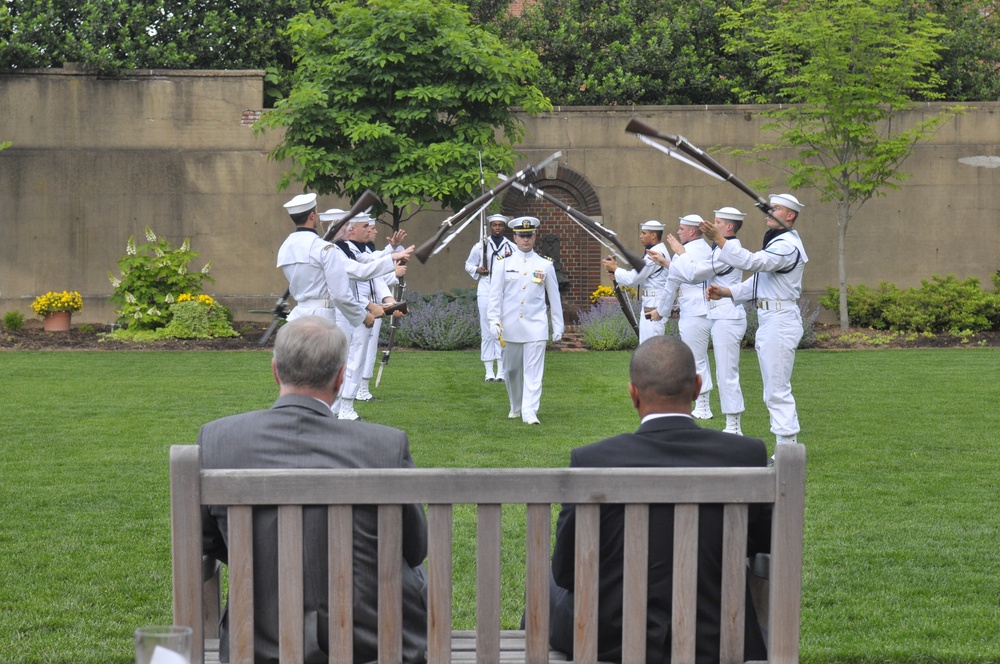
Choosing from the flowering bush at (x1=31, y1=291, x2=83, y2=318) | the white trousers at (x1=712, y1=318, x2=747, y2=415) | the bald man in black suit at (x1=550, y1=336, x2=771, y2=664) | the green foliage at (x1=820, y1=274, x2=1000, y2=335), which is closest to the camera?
the bald man in black suit at (x1=550, y1=336, x2=771, y2=664)

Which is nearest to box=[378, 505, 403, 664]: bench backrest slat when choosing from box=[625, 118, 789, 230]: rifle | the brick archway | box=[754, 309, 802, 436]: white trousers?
box=[625, 118, 789, 230]: rifle

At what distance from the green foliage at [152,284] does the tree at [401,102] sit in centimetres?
274

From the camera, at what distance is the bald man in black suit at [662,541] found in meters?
3.51

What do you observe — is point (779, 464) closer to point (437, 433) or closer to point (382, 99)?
point (437, 433)

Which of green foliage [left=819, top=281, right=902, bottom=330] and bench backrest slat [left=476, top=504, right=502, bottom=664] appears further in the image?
green foliage [left=819, top=281, right=902, bottom=330]

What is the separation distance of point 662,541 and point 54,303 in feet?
67.1

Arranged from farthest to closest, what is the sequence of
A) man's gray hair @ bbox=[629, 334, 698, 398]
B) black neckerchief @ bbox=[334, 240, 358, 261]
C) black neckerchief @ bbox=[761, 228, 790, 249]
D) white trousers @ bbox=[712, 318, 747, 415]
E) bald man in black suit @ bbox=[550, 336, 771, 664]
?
black neckerchief @ bbox=[334, 240, 358, 261] → white trousers @ bbox=[712, 318, 747, 415] → black neckerchief @ bbox=[761, 228, 790, 249] → man's gray hair @ bbox=[629, 334, 698, 398] → bald man in black suit @ bbox=[550, 336, 771, 664]

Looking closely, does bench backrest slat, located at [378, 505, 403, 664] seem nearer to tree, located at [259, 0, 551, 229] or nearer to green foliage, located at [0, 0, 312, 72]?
tree, located at [259, 0, 551, 229]

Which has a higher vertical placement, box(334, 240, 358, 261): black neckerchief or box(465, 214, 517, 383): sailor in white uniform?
box(334, 240, 358, 261): black neckerchief

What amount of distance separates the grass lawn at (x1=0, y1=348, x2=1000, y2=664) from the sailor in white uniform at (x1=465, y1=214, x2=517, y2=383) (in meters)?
0.54

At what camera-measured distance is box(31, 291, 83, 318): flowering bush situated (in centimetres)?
2203

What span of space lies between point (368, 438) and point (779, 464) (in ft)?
3.80

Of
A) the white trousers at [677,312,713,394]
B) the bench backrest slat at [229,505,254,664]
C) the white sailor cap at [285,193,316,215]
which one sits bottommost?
the white trousers at [677,312,713,394]

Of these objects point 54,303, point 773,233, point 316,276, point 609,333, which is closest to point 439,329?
point 609,333
